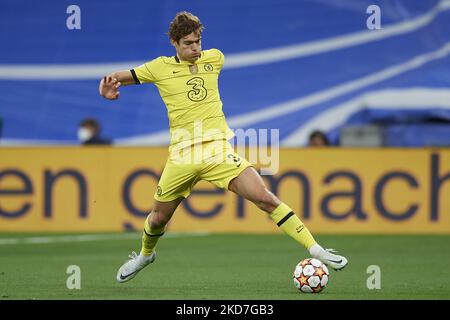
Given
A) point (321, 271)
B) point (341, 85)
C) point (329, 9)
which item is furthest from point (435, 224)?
Answer: point (321, 271)

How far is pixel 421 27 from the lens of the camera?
20688 millimetres

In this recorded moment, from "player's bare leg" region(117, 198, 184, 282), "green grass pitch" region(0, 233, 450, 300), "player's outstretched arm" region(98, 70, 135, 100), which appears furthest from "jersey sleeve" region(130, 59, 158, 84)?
"green grass pitch" region(0, 233, 450, 300)

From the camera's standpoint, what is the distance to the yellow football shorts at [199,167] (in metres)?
10.1

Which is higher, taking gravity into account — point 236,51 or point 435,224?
point 236,51

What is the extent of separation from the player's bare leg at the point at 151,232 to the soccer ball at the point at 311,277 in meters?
1.40

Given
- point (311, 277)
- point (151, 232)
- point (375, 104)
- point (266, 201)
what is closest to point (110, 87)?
point (151, 232)

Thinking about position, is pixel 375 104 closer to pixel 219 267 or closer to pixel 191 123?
pixel 219 267

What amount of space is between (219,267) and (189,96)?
9.35ft

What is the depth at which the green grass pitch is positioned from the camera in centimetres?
968

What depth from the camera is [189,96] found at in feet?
33.9

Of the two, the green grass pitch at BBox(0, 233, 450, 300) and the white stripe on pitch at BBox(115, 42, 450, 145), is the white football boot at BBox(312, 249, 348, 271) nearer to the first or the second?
the green grass pitch at BBox(0, 233, 450, 300)

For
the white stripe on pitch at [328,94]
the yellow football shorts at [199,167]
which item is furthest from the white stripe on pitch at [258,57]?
the yellow football shorts at [199,167]
